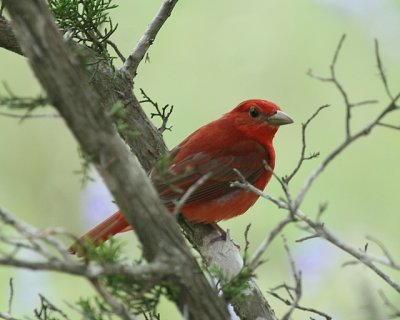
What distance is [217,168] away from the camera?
471cm

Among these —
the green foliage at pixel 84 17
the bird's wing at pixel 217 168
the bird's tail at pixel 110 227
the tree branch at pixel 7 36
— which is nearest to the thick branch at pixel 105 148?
the green foliage at pixel 84 17

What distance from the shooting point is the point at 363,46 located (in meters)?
7.69

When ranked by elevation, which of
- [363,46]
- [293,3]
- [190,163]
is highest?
[293,3]

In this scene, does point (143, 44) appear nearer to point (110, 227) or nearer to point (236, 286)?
point (110, 227)

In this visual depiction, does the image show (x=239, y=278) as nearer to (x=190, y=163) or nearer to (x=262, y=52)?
(x=190, y=163)

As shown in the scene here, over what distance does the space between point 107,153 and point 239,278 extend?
53cm

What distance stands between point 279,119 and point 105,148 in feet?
10.2

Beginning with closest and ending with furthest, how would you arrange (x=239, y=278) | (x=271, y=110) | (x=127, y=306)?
(x=127, y=306), (x=239, y=278), (x=271, y=110)

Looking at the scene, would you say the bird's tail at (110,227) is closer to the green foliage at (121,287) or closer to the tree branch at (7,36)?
the tree branch at (7,36)

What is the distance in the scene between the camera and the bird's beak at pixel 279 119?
5.07 meters

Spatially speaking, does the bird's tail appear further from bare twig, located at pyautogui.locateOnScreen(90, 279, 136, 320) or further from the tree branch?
bare twig, located at pyautogui.locateOnScreen(90, 279, 136, 320)

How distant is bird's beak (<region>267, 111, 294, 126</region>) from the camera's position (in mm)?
5073

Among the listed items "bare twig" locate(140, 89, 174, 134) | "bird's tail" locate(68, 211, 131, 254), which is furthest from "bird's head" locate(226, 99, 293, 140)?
"bird's tail" locate(68, 211, 131, 254)

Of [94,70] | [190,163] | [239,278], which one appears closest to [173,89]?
[190,163]
